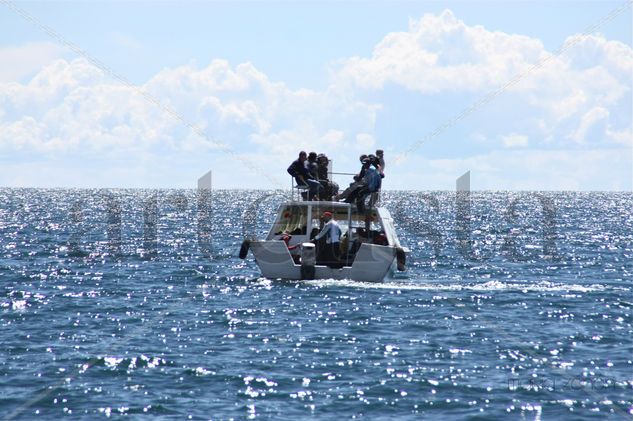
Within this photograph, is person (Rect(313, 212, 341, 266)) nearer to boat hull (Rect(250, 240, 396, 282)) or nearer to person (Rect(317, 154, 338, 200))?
boat hull (Rect(250, 240, 396, 282))

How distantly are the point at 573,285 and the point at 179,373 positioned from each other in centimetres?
1947

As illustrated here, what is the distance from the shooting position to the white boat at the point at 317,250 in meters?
29.2

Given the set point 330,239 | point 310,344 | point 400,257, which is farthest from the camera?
point 400,257

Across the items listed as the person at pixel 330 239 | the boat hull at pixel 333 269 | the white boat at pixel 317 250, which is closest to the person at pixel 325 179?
the white boat at pixel 317 250

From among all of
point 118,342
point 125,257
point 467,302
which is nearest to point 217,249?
point 125,257

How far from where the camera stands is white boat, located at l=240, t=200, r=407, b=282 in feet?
96.0

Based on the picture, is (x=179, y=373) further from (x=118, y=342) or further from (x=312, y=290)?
(x=312, y=290)

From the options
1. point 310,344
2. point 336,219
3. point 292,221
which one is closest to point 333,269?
point 336,219

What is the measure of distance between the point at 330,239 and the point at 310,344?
30.3 feet

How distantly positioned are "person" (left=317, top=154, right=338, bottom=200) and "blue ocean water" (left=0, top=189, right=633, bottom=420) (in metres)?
3.66

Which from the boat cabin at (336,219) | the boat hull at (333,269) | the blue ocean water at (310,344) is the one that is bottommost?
the blue ocean water at (310,344)

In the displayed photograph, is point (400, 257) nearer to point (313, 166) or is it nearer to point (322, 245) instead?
point (322, 245)

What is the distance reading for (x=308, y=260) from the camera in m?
29.1

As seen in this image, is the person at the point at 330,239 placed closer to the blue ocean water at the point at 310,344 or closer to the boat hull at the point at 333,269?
the boat hull at the point at 333,269
